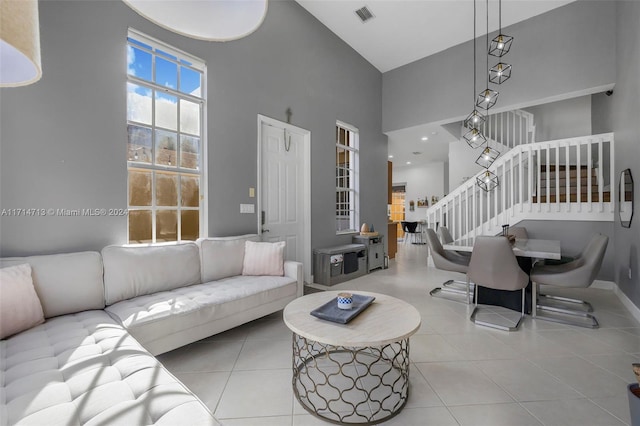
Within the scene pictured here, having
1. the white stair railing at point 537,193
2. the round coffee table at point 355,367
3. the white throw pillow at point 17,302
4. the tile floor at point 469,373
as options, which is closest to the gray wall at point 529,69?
the white stair railing at point 537,193

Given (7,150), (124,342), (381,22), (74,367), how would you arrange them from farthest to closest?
(381,22) → (7,150) → (124,342) → (74,367)

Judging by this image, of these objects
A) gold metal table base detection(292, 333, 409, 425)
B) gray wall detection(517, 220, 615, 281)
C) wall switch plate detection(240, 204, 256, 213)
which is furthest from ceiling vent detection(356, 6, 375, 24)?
gold metal table base detection(292, 333, 409, 425)

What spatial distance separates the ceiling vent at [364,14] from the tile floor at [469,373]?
4648mm

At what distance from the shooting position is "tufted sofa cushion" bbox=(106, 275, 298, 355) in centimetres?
196

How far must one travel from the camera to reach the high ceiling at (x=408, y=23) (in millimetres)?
4422

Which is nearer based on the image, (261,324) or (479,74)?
(261,324)

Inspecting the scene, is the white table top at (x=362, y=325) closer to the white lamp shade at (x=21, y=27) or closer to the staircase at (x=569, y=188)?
the white lamp shade at (x=21, y=27)

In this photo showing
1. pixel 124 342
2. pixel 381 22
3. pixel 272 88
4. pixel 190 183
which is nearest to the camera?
pixel 124 342

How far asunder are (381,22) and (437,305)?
4.63 metres

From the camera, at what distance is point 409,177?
11.6m

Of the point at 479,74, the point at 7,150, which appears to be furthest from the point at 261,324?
the point at 479,74

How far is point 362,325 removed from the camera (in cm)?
168

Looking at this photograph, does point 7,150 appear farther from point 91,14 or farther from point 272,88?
point 272,88

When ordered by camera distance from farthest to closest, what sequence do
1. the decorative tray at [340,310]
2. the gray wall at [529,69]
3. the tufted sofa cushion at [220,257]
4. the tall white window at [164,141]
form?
the gray wall at [529,69] → the tufted sofa cushion at [220,257] → the tall white window at [164,141] → the decorative tray at [340,310]
